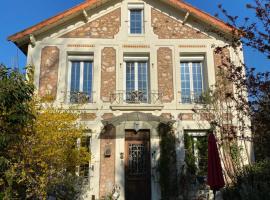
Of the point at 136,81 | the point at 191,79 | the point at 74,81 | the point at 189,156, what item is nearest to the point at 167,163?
the point at 189,156

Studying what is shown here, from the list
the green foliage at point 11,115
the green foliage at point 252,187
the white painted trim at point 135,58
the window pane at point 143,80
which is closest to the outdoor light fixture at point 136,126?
the window pane at point 143,80

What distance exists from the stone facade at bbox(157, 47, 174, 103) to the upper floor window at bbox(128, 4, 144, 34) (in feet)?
4.17

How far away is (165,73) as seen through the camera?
1262cm

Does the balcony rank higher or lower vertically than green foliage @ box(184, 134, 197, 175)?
higher

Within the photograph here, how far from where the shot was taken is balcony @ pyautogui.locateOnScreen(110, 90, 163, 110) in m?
12.0

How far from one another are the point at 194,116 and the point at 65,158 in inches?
188

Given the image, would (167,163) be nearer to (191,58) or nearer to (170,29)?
(191,58)

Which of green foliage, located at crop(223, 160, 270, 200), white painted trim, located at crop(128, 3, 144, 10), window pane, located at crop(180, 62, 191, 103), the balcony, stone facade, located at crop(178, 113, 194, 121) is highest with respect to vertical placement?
white painted trim, located at crop(128, 3, 144, 10)

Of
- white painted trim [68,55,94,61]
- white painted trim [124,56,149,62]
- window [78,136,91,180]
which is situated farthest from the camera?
white painted trim [124,56,149,62]

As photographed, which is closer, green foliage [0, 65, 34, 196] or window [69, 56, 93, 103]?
green foliage [0, 65, 34, 196]

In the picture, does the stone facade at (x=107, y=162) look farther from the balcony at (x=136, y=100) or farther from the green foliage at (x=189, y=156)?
the green foliage at (x=189, y=156)

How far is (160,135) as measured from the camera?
39.0ft

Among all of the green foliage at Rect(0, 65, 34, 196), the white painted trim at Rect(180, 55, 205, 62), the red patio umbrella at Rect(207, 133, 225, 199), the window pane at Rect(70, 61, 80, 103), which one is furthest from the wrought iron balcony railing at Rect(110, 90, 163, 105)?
the red patio umbrella at Rect(207, 133, 225, 199)

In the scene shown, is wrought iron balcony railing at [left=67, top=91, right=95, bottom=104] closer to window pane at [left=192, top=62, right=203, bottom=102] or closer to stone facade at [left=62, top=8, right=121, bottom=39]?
stone facade at [left=62, top=8, right=121, bottom=39]
